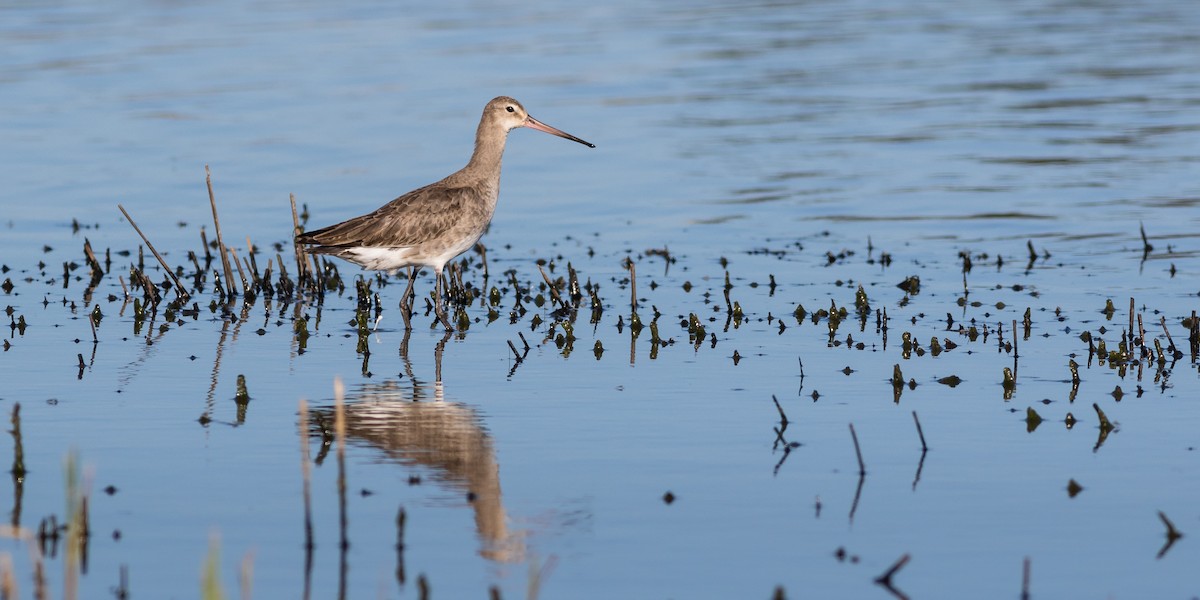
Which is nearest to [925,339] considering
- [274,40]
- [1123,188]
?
[1123,188]

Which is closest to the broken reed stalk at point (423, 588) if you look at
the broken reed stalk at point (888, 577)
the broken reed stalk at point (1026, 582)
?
the broken reed stalk at point (888, 577)

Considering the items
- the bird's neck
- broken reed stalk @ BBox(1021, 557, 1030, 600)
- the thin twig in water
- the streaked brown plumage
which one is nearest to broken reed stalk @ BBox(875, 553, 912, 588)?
the thin twig in water

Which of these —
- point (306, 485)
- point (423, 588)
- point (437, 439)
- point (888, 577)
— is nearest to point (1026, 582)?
point (888, 577)

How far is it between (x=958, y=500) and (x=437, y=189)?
660cm

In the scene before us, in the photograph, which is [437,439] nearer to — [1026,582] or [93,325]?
[1026,582]

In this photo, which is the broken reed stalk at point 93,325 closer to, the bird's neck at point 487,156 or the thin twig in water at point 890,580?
the bird's neck at point 487,156

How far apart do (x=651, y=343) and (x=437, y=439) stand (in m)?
2.96

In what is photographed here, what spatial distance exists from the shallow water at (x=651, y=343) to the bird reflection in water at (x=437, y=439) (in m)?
0.03

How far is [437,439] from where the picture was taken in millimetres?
9023

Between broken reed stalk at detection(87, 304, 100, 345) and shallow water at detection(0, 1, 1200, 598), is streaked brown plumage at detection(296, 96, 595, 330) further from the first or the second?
broken reed stalk at detection(87, 304, 100, 345)

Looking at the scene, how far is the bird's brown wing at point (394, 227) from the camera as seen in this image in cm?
1277

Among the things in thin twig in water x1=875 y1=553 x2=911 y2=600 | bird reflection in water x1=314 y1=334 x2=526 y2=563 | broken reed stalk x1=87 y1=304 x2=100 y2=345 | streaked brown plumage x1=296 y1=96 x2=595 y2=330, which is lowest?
thin twig in water x1=875 y1=553 x2=911 y2=600

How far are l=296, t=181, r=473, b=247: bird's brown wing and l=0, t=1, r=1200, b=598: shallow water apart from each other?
659mm

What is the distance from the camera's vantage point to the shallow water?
7.23 meters
